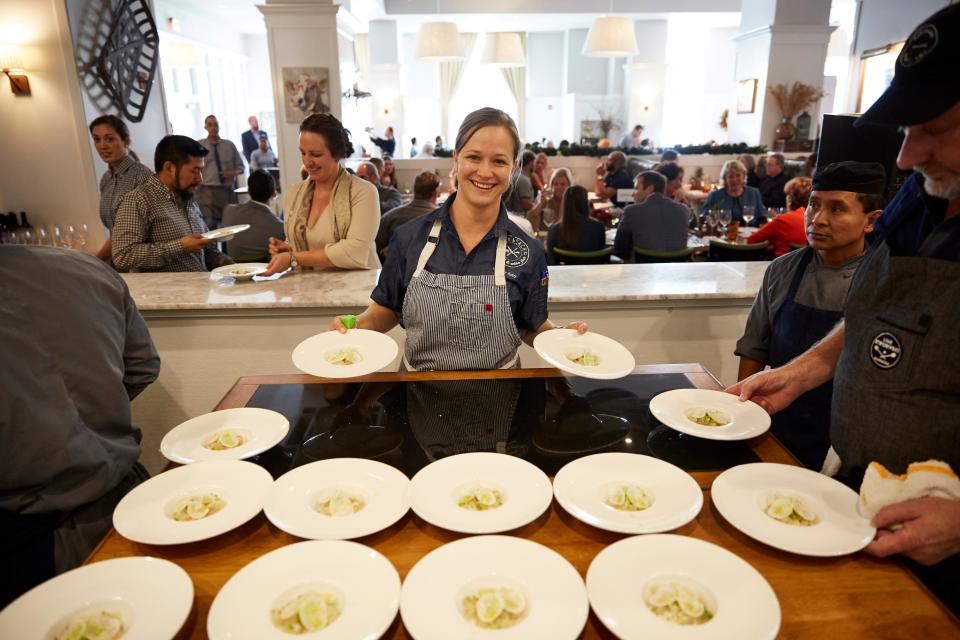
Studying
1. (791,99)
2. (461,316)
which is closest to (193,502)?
(461,316)

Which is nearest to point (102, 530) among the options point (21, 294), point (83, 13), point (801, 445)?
point (21, 294)

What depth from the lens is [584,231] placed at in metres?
4.25

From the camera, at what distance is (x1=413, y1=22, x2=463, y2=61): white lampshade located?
313 inches

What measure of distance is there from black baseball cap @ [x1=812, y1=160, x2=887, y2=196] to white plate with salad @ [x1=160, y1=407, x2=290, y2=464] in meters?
1.91

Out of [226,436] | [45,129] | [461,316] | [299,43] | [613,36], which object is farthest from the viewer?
[613,36]

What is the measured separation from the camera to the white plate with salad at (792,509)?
1.06m

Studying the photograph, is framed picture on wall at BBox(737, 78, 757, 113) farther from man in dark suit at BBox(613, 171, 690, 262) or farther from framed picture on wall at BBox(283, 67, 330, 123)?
framed picture on wall at BBox(283, 67, 330, 123)

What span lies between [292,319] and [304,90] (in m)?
5.05

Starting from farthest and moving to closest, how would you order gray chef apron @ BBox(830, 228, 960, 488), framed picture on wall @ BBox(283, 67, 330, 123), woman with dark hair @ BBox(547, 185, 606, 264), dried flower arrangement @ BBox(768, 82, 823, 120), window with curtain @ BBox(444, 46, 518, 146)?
window with curtain @ BBox(444, 46, 518, 146), dried flower arrangement @ BBox(768, 82, 823, 120), framed picture on wall @ BBox(283, 67, 330, 123), woman with dark hair @ BBox(547, 185, 606, 264), gray chef apron @ BBox(830, 228, 960, 488)

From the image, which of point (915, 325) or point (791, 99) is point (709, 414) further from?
point (791, 99)

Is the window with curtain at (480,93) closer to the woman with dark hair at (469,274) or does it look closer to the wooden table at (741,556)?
the woman with dark hair at (469,274)

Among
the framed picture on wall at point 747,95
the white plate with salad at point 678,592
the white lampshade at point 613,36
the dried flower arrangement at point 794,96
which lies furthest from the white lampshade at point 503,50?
the white plate with salad at point 678,592

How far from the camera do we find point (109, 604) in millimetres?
932

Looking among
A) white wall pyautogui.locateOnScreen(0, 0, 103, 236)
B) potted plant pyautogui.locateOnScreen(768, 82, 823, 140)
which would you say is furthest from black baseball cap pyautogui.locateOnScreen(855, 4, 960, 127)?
potted plant pyautogui.locateOnScreen(768, 82, 823, 140)
